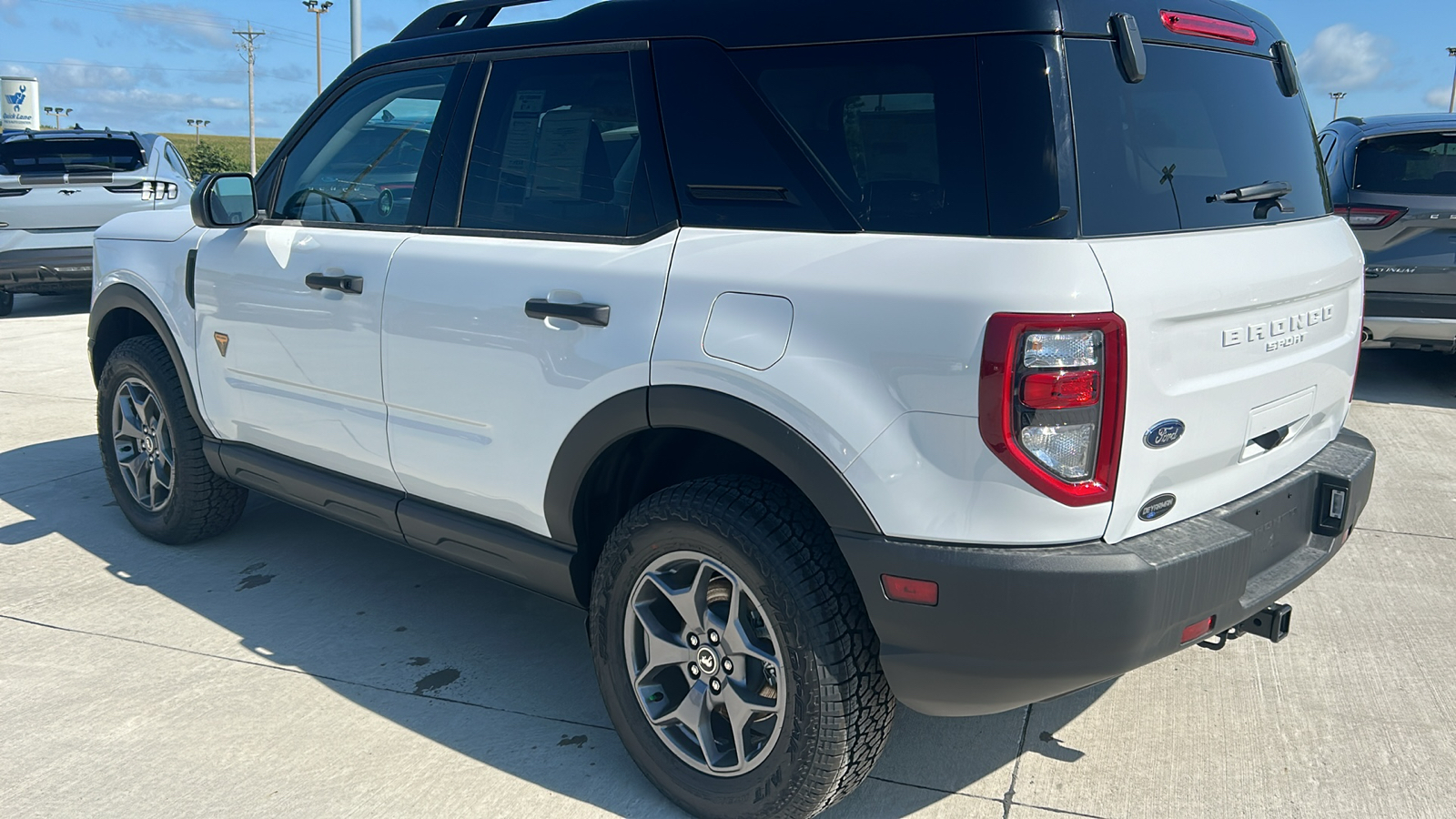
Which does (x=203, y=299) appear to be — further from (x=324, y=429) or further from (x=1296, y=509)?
(x=1296, y=509)

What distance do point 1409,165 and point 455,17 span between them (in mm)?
5847

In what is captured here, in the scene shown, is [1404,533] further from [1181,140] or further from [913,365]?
[913,365]

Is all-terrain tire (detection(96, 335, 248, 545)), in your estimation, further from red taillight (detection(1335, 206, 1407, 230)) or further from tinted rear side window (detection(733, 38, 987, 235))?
red taillight (detection(1335, 206, 1407, 230))

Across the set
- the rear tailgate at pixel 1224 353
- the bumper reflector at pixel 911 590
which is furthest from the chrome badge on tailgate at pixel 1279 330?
the bumper reflector at pixel 911 590

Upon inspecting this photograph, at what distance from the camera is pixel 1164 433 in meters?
2.32

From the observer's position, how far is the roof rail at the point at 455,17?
3.40m

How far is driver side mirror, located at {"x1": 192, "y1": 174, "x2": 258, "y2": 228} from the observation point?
3943 millimetres

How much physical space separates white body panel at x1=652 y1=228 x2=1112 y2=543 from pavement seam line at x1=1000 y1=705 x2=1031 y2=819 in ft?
3.07

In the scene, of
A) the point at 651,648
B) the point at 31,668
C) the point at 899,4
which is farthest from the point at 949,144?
the point at 31,668

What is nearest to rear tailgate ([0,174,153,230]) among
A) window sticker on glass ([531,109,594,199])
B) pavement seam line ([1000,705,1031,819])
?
window sticker on glass ([531,109,594,199])

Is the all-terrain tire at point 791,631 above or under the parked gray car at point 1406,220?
under

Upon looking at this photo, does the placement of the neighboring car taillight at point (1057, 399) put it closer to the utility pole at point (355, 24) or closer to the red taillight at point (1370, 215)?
the red taillight at point (1370, 215)

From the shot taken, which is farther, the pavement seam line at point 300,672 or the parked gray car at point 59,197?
the parked gray car at point 59,197

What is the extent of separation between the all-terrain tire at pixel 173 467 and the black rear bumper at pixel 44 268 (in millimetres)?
6388
